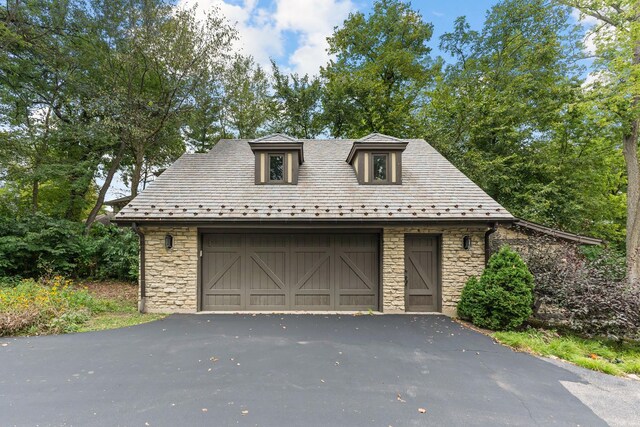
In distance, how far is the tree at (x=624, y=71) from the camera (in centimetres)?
861

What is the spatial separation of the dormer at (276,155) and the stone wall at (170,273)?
8.98 ft

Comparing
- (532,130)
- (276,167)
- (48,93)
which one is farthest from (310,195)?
(48,93)

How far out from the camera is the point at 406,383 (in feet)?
12.6

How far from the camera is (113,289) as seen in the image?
9609 mm

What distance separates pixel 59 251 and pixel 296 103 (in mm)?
12607

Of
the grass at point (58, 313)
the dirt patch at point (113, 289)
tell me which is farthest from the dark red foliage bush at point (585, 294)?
the dirt patch at point (113, 289)

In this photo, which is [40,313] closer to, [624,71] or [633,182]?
[624,71]

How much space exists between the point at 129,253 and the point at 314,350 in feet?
30.7

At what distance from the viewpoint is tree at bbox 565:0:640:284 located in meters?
8.61

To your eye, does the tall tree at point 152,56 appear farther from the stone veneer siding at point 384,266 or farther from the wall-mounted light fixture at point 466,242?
the wall-mounted light fixture at point 466,242

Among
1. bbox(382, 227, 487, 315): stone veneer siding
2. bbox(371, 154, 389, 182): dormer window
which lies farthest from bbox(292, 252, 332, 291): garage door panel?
bbox(371, 154, 389, 182): dormer window

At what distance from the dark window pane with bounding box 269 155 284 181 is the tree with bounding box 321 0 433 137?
25.5 ft

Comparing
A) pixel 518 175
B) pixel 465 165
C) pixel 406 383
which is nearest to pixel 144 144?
pixel 406 383

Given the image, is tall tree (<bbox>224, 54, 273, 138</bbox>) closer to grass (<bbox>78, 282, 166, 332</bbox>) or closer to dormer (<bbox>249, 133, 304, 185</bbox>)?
dormer (<bbox>249, 133, 304, 185</bbox>)
